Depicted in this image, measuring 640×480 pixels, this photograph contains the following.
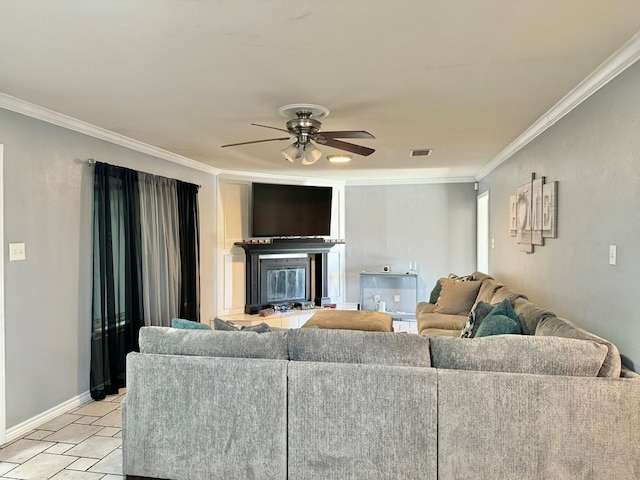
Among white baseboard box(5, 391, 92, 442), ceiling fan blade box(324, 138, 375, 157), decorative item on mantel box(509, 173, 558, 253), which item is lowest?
white baseboard box(5, 391, 92, 442)

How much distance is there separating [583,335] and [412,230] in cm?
501

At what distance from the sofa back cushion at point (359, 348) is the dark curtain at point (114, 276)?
2196 millimetres

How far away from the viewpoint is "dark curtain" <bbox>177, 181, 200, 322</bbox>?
5039 mm

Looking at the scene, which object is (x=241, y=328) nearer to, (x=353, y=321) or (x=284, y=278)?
(x=353, y=321)

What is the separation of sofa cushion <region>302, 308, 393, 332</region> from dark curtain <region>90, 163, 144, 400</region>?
1696 millimetres

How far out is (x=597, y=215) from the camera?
2.55 m

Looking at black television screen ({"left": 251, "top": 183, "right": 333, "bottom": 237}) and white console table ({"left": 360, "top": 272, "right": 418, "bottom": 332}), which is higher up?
black television screen ({"left": 251, "top": 183, "right": 333, "bottom": 237})

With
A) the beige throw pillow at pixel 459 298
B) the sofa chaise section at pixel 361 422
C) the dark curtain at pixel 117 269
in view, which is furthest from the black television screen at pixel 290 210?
the sofa chaise section at pixel 361 422

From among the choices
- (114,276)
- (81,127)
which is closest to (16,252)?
(114,276)

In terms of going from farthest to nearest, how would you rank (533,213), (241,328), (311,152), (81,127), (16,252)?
1. (533,213)
2. (81,127)
3. (311,152)
4. (16,252)
5. (241,328)

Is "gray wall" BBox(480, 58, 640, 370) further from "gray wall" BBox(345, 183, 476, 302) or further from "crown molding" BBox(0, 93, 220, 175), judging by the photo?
"crown molding" BBox(0, 93, 220, 175)

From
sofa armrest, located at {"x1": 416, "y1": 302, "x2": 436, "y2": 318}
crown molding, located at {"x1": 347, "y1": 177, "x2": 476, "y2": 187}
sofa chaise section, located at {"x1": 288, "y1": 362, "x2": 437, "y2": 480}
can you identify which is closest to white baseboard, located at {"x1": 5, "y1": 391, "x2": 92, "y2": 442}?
sofa chaise section, located at {"x1": 288, "y1": 362, "x2": 437, "y2": 480}

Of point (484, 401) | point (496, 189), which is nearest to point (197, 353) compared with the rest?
point (484, 401)

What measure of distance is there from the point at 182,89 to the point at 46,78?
30.2 inches
